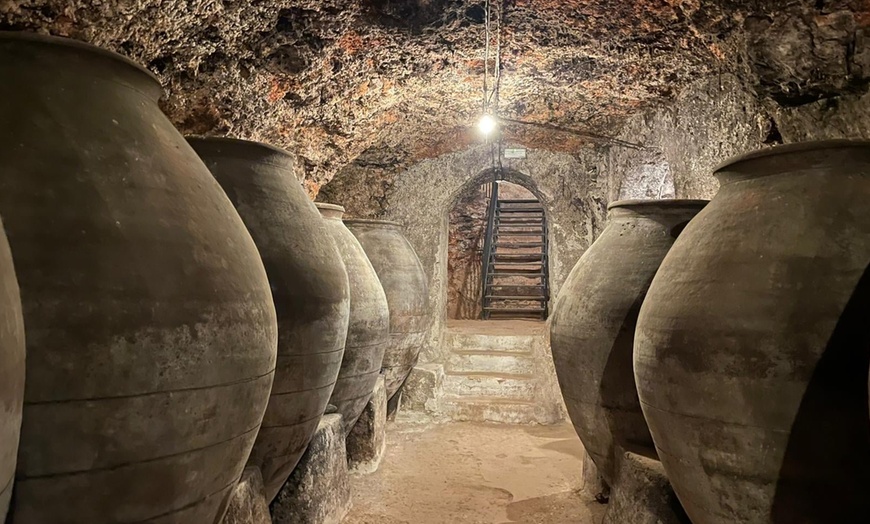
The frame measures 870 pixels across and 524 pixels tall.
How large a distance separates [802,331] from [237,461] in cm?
144

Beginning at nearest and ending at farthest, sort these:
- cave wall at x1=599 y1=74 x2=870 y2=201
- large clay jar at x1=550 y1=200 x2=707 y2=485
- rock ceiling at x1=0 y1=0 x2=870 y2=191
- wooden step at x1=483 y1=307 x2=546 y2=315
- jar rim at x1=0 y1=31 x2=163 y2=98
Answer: jar rim at x1=0 y1=31 x2=163 y2=98 < rock ceiling at x1=0 y1=0 x2=870 y2=191 < cave wall at x1=599 y1=74 x2=870 y2=201 < large clay jar at x1=550 y1=200 x2=707 y2=485 < wooden step at x1=483 y1=307 x2=546 y2=315

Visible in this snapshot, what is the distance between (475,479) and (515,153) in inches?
127

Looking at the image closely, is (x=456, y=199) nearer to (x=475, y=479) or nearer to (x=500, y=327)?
(x=500, y=327)

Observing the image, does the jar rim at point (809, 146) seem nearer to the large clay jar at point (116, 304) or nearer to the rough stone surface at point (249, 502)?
the large clay jar at point (116, 304)

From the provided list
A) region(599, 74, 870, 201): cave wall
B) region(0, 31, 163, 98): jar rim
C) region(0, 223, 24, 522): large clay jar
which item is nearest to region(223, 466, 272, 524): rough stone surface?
region(0, 223, 24, 522): large clay jar

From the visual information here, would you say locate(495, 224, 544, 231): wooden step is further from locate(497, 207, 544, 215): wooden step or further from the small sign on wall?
the small sign on wall

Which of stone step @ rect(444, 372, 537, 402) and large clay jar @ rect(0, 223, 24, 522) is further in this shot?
stone step @ rect(444, 372, 537, 402)

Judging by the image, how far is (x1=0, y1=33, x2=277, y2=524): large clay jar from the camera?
3.74 ft

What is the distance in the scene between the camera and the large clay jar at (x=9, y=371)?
971 millimetres

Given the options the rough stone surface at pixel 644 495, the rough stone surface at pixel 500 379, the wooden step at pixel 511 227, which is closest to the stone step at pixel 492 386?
the rough stone surface at pixel 500 379

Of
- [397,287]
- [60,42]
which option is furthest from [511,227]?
[60,42]

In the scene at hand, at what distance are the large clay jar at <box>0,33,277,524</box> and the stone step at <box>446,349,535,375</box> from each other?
15.6 feet

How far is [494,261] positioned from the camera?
9914 millimetres

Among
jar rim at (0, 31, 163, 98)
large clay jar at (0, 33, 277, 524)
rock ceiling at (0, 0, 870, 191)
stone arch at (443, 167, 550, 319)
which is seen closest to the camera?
large clay jar at (0, 33, 277, 524)
